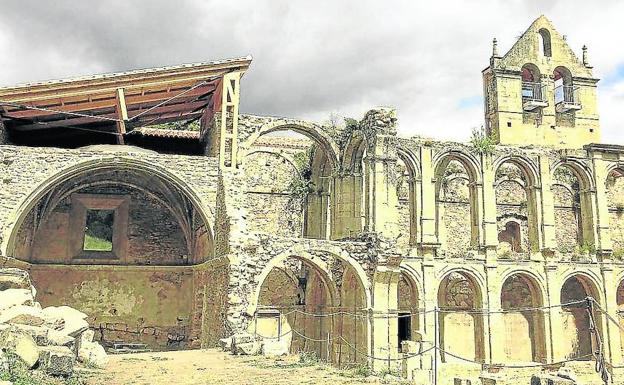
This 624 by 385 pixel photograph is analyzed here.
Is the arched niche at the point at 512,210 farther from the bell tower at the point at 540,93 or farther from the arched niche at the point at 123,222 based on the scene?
the arched niche at the point at 123,222

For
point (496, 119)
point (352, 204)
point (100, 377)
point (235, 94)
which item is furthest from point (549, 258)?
point (100, 377)

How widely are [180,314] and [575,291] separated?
54.5 ft

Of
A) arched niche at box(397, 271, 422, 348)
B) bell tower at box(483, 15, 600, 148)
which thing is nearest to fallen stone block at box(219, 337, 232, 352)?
arched niche at box(397, 271, 422, 348)

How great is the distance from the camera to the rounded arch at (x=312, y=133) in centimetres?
1981

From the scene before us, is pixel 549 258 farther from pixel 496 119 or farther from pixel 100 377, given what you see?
pixel 100 377

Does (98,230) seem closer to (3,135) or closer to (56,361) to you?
(3,135)

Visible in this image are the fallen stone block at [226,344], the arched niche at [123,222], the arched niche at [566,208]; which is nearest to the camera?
the fallen stone block at [226,344]

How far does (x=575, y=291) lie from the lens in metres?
25.6

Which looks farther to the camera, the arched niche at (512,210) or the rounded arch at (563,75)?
the rounded arch at (563,75)

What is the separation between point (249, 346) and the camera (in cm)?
1322

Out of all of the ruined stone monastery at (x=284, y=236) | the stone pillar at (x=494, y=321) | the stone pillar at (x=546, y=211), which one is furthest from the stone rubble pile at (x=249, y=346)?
the stone pillar at (x=546, y=211)

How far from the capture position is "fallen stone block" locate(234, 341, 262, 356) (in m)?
13.1

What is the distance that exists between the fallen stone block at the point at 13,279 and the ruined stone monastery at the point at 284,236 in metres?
3.17

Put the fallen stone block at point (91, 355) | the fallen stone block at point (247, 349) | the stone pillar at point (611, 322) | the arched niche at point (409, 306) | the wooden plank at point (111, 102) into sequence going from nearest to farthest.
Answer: the fallen stone block at point (91, 355) → the fallen stone block at point (247, 349) → the wooden plank at point (111, 102) → the arched niche at point (409, 306) → the stone pillar at point (611, 322)
